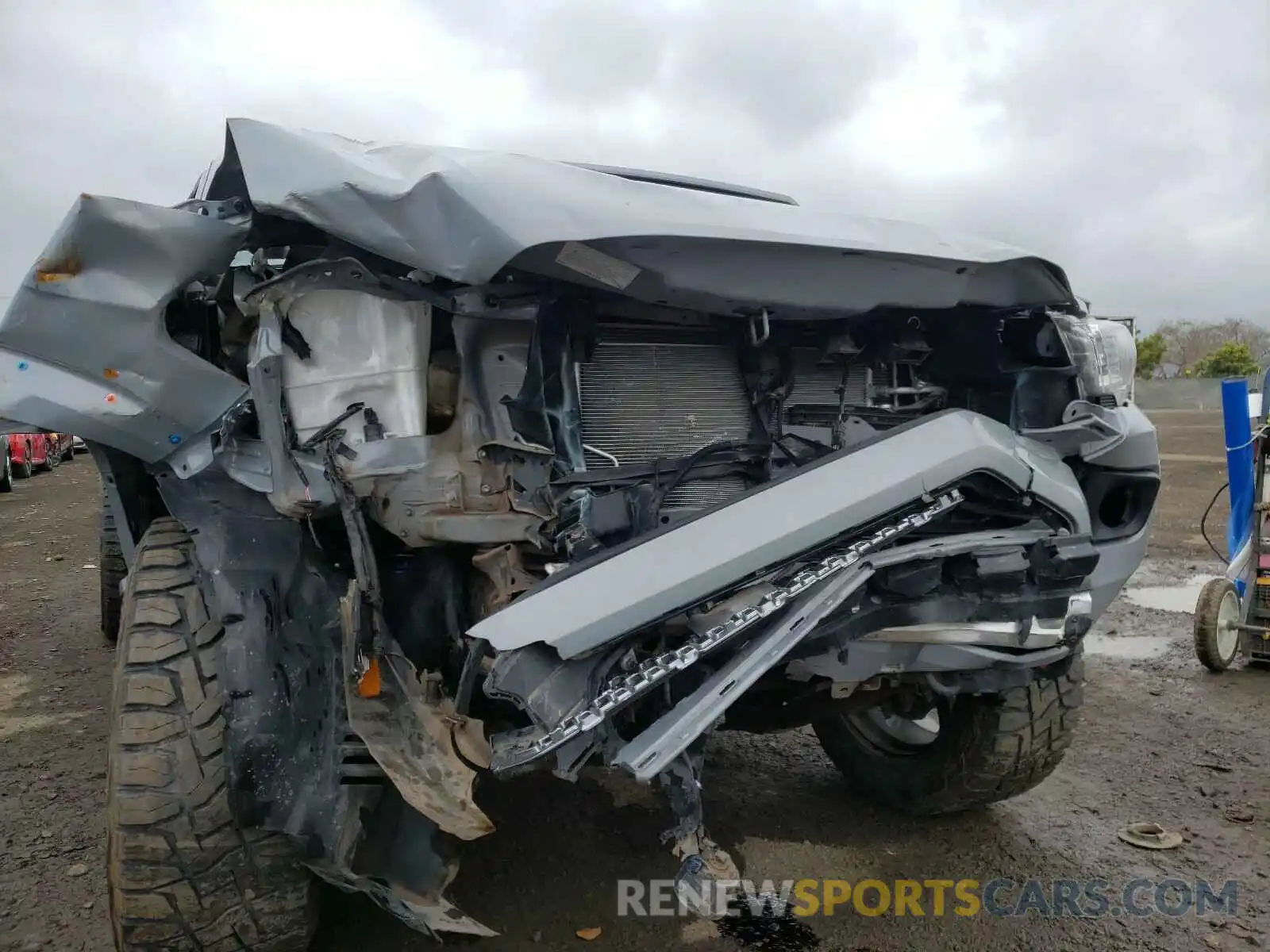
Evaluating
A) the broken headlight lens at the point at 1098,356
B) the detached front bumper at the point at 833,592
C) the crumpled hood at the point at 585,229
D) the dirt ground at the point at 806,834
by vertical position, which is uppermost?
the crumpled hood at the point at 585,229

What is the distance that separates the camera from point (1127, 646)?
5250 mm

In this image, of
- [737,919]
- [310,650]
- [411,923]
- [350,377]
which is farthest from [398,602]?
[737,919]

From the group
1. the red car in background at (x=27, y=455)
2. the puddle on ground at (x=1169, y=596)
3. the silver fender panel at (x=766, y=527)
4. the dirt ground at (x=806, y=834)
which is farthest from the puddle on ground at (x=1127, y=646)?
the red car in background at (x=27, y=455)

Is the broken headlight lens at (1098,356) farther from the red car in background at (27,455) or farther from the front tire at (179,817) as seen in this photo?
the red car in background at (27,455)

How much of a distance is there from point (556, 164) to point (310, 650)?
49.3 inches

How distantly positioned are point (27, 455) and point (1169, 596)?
1715 cm

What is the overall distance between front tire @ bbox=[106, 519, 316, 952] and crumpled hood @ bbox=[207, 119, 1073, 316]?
0.98 metres

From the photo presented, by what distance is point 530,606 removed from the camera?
1763mm

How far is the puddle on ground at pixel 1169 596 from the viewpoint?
617 cm

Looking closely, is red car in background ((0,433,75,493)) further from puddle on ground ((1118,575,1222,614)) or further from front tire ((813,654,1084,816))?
puddle on ground ((1118,575,1222,614))

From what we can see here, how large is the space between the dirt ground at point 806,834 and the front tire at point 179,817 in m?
0.44

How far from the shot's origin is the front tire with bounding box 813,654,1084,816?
2857 millimetres

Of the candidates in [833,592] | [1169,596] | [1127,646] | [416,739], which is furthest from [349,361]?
[1169,596]

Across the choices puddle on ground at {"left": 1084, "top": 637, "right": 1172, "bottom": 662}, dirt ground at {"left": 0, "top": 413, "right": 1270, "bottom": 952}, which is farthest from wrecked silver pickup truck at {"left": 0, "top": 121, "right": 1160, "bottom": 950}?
puddle on ground at {"left": 1084, "top": 637, "right": 1172, "bottom": 662}
